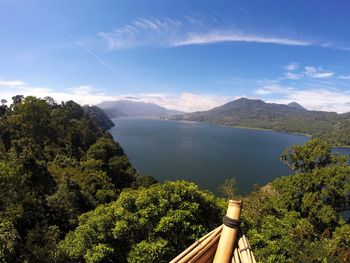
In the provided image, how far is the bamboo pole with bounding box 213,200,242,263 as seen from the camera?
235 centimetres

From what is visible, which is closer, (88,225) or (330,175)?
(88,225)

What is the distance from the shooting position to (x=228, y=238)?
2.41 meters

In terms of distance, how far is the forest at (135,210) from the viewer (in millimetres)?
7090

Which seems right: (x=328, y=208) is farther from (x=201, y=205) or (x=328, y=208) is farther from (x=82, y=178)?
(x=82, y=178)

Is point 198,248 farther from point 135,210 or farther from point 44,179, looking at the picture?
point 44,179

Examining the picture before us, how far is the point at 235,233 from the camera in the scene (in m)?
2.40

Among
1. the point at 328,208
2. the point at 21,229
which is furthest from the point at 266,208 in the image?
the point at 21,229

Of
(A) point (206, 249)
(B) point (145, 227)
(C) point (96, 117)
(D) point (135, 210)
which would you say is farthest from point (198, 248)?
(C) point (96, 117)

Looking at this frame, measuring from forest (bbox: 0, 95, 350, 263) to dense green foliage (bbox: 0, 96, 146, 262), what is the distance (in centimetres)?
9

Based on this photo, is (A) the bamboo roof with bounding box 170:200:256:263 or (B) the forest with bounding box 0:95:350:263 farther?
(B) the forest with bounding box 0:95:350:263

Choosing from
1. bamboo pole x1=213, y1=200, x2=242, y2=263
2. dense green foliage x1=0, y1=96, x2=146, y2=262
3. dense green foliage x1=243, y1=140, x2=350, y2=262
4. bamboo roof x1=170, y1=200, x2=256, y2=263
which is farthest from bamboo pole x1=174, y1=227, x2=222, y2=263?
dense green foliage x1=243, y1=140, x2=350, y2=262

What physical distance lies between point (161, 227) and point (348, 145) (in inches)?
4700

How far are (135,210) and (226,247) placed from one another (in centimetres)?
536

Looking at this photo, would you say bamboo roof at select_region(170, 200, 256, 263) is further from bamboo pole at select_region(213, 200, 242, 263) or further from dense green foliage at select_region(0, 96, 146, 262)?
dense green foliage at select_region(0, 96, 146, 262)
